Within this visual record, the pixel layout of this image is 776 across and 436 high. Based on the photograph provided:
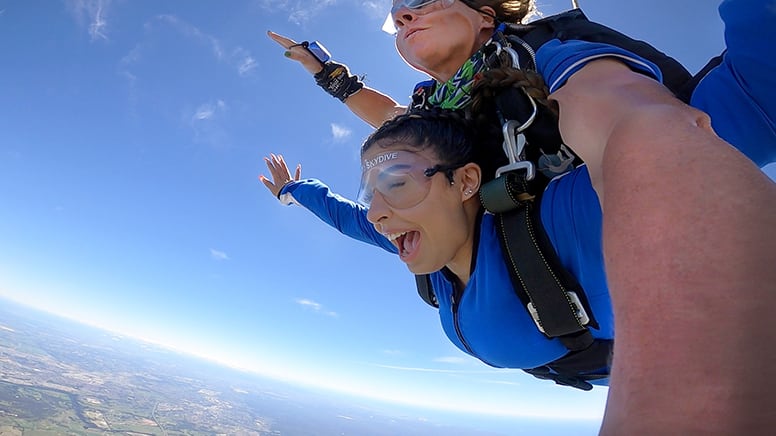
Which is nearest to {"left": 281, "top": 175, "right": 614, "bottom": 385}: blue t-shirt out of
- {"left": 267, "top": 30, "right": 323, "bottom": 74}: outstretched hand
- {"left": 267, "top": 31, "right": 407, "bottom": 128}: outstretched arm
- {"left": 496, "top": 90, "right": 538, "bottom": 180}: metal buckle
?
{"left": 496, "top": 90, "right": 538, "bottom": 180}: metal buckle

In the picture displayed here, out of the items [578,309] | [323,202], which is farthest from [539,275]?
[323,202]

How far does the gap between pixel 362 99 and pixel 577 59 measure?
3.08m

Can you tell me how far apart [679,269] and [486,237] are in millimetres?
1340

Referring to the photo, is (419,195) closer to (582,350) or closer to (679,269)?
(582,350)

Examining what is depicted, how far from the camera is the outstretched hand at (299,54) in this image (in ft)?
12.9

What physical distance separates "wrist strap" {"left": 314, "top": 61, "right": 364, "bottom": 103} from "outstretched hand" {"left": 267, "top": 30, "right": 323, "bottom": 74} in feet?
0.32

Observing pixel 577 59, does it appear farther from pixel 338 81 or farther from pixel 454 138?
pixel 338 81

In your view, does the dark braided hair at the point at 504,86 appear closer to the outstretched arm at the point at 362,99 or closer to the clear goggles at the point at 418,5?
the clear goggles at the point at 418,5

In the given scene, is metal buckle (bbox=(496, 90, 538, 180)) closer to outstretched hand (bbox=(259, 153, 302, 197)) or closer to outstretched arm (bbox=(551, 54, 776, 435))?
outstretched arm (bbox=(551, 54, 776, 435))

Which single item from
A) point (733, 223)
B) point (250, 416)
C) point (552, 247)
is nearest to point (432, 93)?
point (552, 247)

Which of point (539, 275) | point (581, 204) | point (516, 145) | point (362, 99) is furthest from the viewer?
point (362, 99)

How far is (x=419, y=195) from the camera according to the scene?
6.13 feet

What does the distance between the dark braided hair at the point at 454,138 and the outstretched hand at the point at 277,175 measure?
88.9 inches

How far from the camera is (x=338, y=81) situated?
3.88 metres
